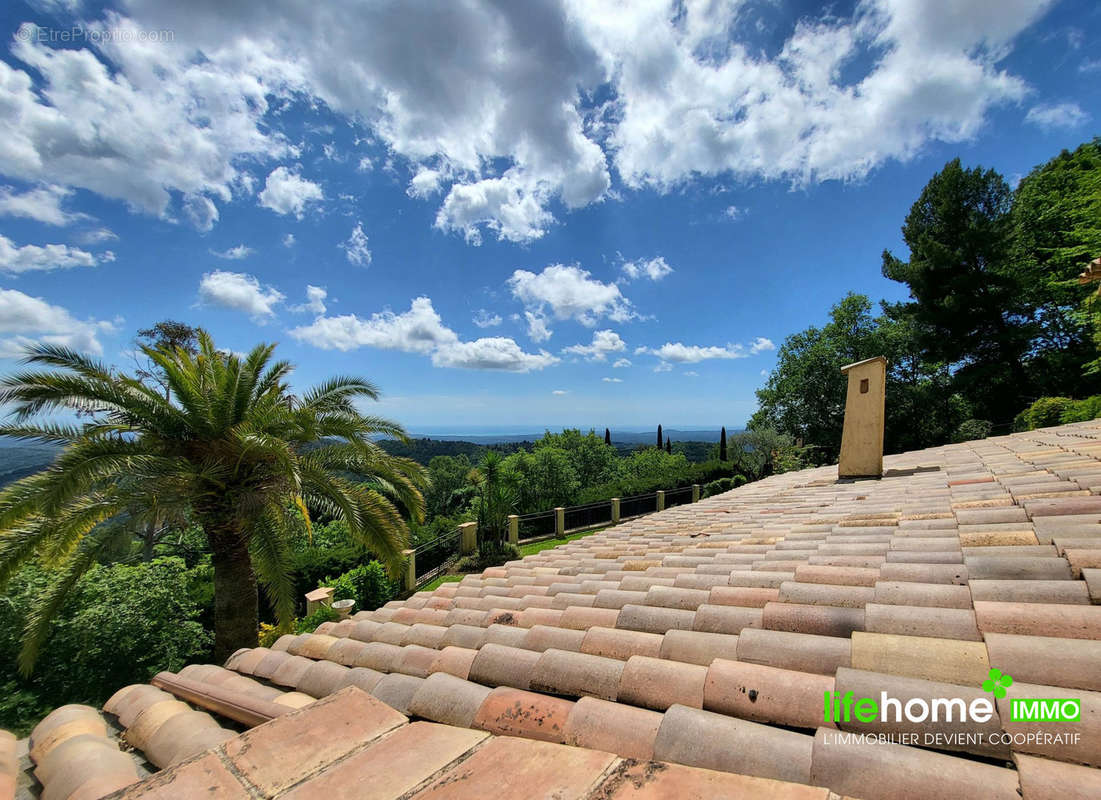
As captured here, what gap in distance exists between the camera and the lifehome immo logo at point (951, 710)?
1194 millimetres

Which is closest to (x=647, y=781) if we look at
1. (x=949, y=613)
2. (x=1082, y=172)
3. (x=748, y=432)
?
(x=949, y=613)

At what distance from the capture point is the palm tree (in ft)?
20.4

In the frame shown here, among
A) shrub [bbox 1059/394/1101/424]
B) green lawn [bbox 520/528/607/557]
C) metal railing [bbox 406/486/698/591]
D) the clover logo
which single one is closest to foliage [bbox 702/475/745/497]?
metal railing [bbox 406/486/698/591]

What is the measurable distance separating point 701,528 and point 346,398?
22.7 feet

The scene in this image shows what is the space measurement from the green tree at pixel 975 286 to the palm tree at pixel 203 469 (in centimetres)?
2667

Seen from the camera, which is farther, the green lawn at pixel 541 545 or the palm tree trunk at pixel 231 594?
the green lawn at pixel 541 545

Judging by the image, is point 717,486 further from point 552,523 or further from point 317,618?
point 317,618

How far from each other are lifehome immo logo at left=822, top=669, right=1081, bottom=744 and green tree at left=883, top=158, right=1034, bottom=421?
87.8 feet

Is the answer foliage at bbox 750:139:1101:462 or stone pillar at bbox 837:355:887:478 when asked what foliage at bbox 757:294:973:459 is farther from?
stone pillar at bbox 837:355:887:478

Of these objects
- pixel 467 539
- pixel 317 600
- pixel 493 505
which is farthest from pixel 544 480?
pixel 317 600

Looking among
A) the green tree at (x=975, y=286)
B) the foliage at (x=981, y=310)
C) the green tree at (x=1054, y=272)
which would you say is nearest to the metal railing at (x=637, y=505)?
the foliage at (x=981, y=310)

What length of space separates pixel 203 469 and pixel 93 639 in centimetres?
452

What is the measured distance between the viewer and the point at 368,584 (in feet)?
42.3

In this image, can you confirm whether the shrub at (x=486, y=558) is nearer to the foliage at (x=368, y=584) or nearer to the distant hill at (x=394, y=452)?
the foliage at (x=368, y=584)
